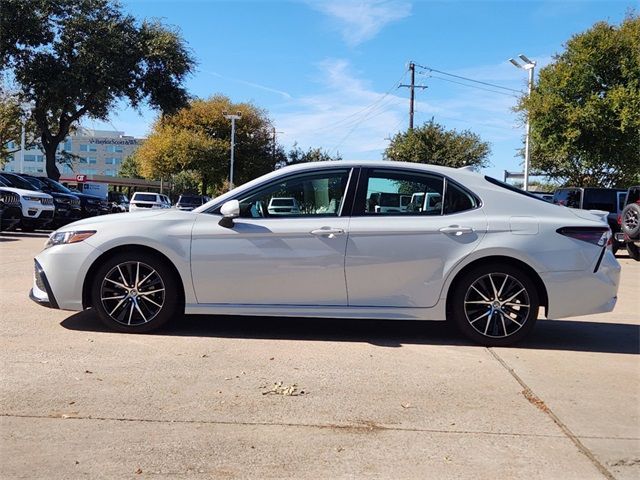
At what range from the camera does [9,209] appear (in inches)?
624

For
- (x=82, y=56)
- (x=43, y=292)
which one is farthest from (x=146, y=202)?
(x=43, y=292)

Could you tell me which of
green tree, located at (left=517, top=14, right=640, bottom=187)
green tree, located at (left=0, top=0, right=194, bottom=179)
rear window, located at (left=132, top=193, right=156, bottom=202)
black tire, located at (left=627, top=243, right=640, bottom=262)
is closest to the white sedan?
black tire, located at (left=627, top=243, right=640, bottom=262)

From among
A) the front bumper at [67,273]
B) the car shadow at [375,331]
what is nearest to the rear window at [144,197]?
the car shadow at [375,331]

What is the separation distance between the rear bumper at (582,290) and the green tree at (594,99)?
50.9 ft

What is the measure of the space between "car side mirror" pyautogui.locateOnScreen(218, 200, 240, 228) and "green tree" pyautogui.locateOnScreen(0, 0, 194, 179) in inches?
883

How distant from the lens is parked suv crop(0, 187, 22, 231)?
15.8 m

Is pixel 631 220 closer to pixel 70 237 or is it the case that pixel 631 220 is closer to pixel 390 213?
pixel 390 213

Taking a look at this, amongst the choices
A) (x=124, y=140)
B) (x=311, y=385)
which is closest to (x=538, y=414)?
(x=311, y=385)

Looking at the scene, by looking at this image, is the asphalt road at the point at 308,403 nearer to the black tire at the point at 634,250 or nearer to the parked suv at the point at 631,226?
the parked suv at the point at 631,226

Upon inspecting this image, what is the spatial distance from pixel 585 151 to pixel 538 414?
63.5 ft

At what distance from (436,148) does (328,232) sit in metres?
30.0

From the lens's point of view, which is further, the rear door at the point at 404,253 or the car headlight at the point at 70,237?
the car headlight at the point at 70,237

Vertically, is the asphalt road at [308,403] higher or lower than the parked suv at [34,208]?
lower

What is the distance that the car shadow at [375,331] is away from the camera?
227 inches
